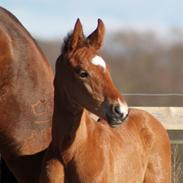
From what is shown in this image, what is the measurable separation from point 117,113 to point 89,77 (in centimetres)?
35

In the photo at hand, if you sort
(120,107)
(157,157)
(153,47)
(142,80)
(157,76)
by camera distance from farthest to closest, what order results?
(153,47), (157,76), (142,80), (157,157), (120,107)

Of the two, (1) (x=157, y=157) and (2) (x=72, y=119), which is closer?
(2) (x=72, y=119)

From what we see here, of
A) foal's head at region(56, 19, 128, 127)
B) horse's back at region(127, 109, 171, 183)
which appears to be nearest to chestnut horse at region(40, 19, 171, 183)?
foal's head at region(56, 19, 128, 127)

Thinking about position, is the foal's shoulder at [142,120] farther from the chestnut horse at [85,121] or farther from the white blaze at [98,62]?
the white blaze at [98,62]

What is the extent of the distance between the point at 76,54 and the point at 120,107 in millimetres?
546

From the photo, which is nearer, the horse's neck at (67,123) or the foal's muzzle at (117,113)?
the foal's muzzle at (117,113)

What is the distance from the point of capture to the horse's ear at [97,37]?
5172 mm

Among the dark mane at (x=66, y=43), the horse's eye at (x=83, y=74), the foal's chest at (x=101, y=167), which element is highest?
the dark mane at (x=66, y=43)

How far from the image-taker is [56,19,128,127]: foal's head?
4.87 meters

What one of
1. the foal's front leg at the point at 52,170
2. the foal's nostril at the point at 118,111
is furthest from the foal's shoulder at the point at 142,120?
the foal's nostril at the point at 118,111

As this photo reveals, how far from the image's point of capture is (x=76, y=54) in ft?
16.7

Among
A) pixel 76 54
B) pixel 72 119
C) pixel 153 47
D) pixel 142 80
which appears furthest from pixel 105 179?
pixel 153 47

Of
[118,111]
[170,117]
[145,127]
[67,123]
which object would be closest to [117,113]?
[118,111]

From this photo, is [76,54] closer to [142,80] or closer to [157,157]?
[157,157]
